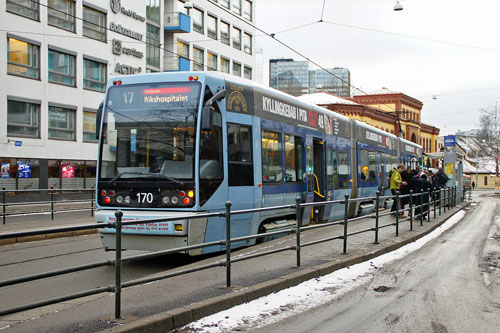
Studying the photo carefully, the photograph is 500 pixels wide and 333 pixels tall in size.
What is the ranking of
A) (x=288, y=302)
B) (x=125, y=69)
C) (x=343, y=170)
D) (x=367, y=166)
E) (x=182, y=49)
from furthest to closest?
(x=182, y=49), (x=125, y=69), (x=367, y=166), (x=343, y=170), (x=288, y=302)

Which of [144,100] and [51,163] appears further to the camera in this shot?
[51,163]

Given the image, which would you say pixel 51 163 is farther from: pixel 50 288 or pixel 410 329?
pixel 410 329

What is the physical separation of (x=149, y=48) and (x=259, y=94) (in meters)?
30.1

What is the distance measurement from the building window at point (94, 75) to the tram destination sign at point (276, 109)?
21.9 meters

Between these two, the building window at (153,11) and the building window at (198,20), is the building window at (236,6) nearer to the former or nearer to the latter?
the building window at (198,20)

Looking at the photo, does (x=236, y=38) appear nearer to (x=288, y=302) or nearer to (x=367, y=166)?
(x=367, y=166)

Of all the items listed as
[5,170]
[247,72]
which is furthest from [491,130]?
[5,170]

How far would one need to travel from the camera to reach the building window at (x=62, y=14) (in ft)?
101

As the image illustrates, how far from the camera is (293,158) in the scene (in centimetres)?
1210

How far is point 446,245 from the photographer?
472 inches

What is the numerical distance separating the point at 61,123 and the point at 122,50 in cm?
701

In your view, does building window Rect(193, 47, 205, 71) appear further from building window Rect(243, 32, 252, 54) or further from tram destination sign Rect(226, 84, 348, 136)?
tram destination sign Rect(226, 84, 348, 136)

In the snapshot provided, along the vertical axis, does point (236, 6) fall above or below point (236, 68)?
above

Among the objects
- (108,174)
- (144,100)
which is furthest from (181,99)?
(108,174)
